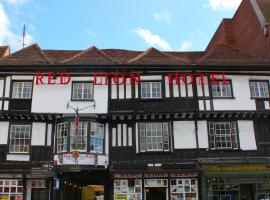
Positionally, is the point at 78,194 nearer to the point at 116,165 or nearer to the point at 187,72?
the point at 116,165

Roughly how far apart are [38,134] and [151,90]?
6.25 metres

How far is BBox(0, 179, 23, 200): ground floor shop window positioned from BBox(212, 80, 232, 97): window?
1100cm

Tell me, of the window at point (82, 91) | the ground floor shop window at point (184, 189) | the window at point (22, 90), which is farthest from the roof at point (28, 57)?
the ground floor shop window at point (184, 189)

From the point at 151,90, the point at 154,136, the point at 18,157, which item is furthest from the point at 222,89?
the point at 18,157

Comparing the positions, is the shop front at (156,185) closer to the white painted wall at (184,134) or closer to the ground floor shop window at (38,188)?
the white painted wall at (184,134)

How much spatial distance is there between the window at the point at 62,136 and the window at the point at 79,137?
1.04ft

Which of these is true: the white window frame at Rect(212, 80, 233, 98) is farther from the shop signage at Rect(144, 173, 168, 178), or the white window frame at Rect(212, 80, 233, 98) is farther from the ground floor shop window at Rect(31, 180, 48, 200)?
the ground floor shop window at Rect(31, 180, 48, 200)

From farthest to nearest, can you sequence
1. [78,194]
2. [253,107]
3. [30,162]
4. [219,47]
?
1. [78,194]
2. [219,47]
3. [253,107]
4. [30,162]

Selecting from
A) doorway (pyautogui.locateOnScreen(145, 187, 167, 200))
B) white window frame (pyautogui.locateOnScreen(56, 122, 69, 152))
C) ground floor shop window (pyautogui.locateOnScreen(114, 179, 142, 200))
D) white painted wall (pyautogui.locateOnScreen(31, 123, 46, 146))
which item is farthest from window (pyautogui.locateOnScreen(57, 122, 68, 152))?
doorway (pyautogui.locateOnScreen(145, 187, 167, 200))

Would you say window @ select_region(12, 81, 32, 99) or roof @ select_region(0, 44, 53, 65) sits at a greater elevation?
roof @ select_region(0, 44, 53, 65)

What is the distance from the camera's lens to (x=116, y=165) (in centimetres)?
1834

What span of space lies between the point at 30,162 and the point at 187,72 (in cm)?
929

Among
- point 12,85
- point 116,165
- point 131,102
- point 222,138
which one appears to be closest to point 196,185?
point 222,138

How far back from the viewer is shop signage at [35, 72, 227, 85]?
1939cm
